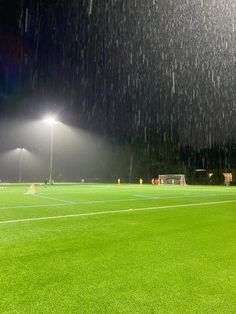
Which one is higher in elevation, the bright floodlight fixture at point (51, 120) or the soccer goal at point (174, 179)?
the bright floodlight fixture at point (51, 120)

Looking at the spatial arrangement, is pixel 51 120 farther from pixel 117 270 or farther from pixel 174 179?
pixel 117 270

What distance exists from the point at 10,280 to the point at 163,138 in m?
57.0

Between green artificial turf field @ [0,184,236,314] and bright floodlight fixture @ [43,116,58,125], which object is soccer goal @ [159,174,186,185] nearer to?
bright floodlight fixture @ [43,116,58,125]

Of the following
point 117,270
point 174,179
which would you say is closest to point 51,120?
point 174,179

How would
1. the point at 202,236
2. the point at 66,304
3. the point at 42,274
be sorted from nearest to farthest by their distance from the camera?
the point at 66,304, the point at 42,274, the point at 202,236

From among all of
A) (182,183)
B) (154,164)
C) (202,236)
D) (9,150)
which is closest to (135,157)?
(154,164)

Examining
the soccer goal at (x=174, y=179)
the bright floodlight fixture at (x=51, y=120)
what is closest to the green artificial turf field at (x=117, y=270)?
the bright floodlight fixture at (x=51, y=120)

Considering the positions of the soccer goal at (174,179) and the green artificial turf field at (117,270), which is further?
the soccer goal at (174,179)

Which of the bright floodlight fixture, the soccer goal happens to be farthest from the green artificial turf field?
the soccer goal

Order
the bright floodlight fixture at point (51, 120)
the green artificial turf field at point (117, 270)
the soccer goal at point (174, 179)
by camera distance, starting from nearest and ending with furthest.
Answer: the green artificial turf field at point (117, 270), the bright floodlight fixture at point (51, 120), the soccer goal at point (174, 179)

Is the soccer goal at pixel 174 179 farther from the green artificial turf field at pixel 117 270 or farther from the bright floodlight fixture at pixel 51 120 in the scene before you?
the green artificial turf field at pixel 117 270

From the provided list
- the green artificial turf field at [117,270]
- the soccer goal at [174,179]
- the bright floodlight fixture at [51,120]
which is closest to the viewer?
the green artificial turf field at [117,270]

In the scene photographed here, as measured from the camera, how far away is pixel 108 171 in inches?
2581

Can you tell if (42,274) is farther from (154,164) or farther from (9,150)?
(9,150)
